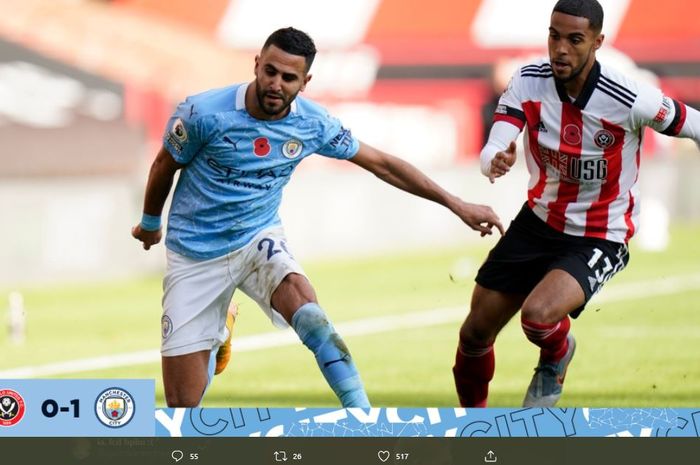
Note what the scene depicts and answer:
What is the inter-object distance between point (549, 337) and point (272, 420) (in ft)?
6.99

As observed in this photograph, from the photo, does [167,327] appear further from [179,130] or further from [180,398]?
[179,130]

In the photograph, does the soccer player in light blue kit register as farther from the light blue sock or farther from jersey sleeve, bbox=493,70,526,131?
jersey sleeve, bbox=493,70,526,131

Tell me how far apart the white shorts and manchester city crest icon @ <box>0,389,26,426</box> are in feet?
4.03

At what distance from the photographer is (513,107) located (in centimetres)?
778

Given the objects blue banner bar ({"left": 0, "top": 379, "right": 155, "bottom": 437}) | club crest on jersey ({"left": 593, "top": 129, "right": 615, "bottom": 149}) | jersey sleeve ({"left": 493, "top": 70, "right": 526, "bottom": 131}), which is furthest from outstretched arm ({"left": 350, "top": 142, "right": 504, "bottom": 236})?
blue banner bar ({"left": 0, "top": 379, "right": 155, "bottom": 437})

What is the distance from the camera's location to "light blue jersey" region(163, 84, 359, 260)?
727 cm

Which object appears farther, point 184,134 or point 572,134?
point 572,134

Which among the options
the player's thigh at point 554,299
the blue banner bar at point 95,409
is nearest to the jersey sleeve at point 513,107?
the player's thigh at point 554,299

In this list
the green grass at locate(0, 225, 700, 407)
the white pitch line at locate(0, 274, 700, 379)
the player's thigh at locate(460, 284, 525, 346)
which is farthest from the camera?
the white pitch line at locate(0, 274, 700, 379)

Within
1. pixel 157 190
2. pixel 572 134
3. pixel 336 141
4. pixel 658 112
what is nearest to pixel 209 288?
pixel 157 190

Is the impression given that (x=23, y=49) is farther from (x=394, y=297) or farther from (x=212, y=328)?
(x=212, y=328)

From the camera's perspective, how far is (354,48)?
89.2 ft
